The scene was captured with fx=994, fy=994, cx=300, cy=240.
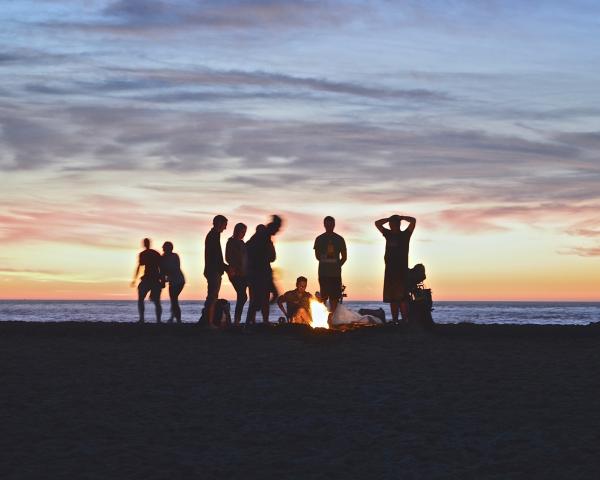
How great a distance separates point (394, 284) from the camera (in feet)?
61.6

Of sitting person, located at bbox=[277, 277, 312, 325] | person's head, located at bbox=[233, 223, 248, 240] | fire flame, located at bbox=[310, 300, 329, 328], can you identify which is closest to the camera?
person's head, located at bbox=[233, 223, 248, 240]

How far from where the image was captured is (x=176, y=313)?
22.8 metres

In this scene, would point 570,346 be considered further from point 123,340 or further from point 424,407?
point 123,340

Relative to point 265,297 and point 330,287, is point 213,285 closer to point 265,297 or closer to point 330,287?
point 265,297

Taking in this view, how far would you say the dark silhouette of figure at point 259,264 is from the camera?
1870cm

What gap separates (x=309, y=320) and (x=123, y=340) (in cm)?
475

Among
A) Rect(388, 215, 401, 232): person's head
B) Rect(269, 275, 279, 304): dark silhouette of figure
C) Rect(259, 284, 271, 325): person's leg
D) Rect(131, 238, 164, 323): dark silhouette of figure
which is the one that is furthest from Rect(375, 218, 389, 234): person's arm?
Rect(131, 238, 164, 323): dark silhouette of figure

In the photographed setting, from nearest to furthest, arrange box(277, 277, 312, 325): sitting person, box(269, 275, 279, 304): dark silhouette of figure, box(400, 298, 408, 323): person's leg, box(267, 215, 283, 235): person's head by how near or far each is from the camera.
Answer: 1. box(267, 215, 283, 235): person's head
2. box(400, 298, 408, 323): person's leg
3. box(269, 275, 279, 304): dark silhouette of figure
4. box(277, 277, 312, 325): sitting person

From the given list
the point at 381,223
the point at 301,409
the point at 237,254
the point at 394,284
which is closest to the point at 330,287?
the point at 394,284

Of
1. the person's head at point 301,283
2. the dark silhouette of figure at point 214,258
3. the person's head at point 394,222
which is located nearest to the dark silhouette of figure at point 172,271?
the person's head at point 301,283

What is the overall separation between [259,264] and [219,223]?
1.36m

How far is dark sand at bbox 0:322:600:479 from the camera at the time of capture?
8.16 metres

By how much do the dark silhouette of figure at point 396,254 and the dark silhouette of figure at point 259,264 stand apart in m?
2.07

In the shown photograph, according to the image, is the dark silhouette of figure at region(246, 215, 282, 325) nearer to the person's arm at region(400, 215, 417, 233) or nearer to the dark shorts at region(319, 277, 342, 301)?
the dark shorts at region(319, 277, 342, 301)
